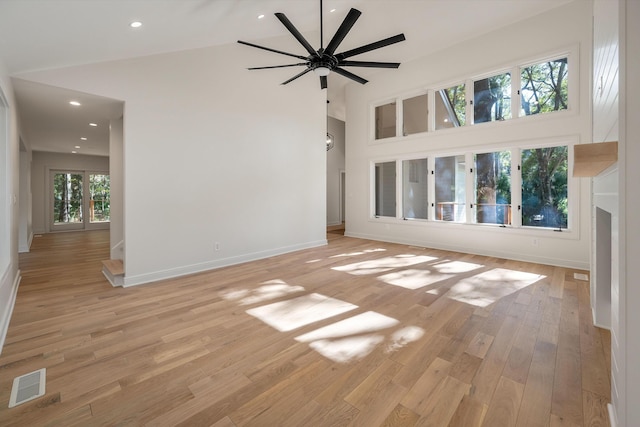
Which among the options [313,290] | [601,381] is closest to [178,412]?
[313,290]

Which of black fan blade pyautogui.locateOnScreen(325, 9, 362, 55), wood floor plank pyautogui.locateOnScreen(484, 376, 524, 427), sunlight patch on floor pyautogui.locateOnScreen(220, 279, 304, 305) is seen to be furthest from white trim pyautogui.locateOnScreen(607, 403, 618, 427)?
black fan blade pyautogui.locateOnScreen(325, 9, 362, 55)

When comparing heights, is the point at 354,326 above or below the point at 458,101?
below

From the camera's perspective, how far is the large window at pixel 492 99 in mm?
5266

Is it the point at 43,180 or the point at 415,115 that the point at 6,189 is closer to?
the point at 415,115

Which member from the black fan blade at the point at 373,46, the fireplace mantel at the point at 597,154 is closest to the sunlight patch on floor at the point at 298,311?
the fireplace mantel at the point at 597,154

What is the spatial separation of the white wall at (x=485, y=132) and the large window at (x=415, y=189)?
0.29 m

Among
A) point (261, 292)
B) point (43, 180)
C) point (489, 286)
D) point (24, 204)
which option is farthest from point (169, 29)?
point (43, 180)

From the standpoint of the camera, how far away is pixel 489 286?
3621 mm

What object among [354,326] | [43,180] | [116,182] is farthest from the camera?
[43,180]

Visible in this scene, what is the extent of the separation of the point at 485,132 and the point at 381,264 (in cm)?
337

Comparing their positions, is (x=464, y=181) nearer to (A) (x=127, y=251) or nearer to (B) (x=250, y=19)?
(B) (x=250, y=19)

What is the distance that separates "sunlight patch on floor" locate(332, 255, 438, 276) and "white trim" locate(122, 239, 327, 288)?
4.87ft

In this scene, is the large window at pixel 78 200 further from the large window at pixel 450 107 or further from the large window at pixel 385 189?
the large window at pixel 450 107

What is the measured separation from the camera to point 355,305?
3.00m
